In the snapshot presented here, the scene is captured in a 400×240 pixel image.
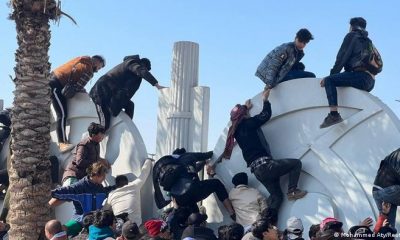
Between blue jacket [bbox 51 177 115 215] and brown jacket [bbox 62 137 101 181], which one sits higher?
brown jacket [bbox 62 137 101 181]

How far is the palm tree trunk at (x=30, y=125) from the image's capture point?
909 centimetres

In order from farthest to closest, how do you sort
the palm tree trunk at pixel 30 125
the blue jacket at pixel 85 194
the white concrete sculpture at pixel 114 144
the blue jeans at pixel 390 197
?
the white concrete sculpture at pixel 114 144
the palm tree trunk at pixel 30 125
the blue jacket at pixel 85 194
the blue jeans at pixel 390 197

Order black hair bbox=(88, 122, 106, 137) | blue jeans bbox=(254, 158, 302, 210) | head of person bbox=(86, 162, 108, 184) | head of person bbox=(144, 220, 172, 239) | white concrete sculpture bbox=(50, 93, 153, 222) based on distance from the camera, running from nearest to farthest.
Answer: head of person bbox=(144, 220, 172, 239)
head of person bbox=(86, 162, 108, 184)
blue jeans bbox=(254, 158, 302, 210)
black hair bbox=(88, 122, 106, 137)
white concrete sculpture bbox=(50, 93, 153, 222)

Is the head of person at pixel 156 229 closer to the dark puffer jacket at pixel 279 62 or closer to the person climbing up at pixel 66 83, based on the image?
the dark puffer jacket at pixel 279 62

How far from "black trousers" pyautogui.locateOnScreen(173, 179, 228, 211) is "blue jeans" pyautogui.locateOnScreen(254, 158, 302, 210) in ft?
1.91

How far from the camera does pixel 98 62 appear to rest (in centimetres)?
1103

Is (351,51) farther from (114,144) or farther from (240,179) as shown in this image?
(114,144)

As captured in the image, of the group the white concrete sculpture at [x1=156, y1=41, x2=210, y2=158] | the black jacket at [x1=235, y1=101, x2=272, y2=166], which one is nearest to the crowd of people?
the black jacket at [x1=235, y1=101, x2=272, y2=166]

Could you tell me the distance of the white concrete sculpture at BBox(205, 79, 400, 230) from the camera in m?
8.15

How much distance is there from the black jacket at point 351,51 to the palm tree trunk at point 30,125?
4200mm

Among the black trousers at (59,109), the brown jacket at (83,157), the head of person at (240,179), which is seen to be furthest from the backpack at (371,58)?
the black trousers at (59,109)

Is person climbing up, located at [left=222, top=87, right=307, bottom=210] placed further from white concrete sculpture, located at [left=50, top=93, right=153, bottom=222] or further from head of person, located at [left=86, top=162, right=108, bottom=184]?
head of person, located at [left=86, top=162, right=108, bottom=184]

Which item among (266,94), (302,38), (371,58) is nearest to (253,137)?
(266,94)

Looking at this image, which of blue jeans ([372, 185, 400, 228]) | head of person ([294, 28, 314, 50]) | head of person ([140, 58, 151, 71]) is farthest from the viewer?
head of person ([140, 58, 151, 71])
